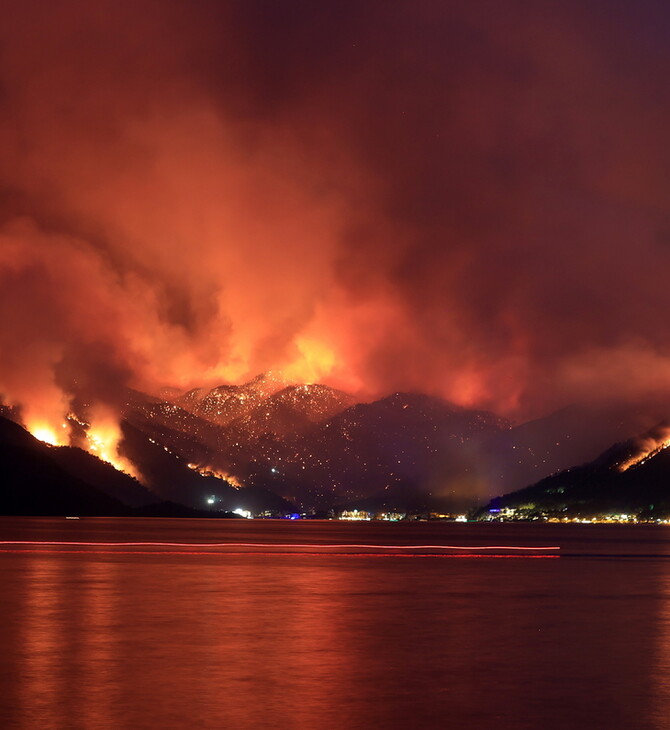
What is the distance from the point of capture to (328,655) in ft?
73.6

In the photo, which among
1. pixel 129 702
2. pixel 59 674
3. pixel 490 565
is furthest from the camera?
pixel 490 565

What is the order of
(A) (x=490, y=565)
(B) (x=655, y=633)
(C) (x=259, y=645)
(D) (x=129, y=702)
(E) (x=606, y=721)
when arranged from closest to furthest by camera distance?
(E) (x=606, y=721)
(D) (x=129, y=702)
(C) (x=259, y=645)
(B) (x=655, y=633)
(A) (x=490, y=565)

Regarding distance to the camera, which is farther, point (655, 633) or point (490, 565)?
point (490, 565)

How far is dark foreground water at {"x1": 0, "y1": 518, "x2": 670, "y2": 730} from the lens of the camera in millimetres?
16562

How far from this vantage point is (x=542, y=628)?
28.6 m

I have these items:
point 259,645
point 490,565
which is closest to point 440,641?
point 259,645

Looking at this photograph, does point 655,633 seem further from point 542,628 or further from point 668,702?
point 668,702

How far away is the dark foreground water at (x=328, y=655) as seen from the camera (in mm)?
16562

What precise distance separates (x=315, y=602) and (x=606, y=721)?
1893 cm

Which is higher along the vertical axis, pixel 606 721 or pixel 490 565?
pixel 490 565

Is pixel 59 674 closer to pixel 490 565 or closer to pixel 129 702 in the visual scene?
pixel 129 702

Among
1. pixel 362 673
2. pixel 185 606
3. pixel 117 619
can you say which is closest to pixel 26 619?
pixel 117 619

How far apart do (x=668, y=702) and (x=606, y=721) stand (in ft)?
6.64

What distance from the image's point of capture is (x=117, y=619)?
28.9 meters
